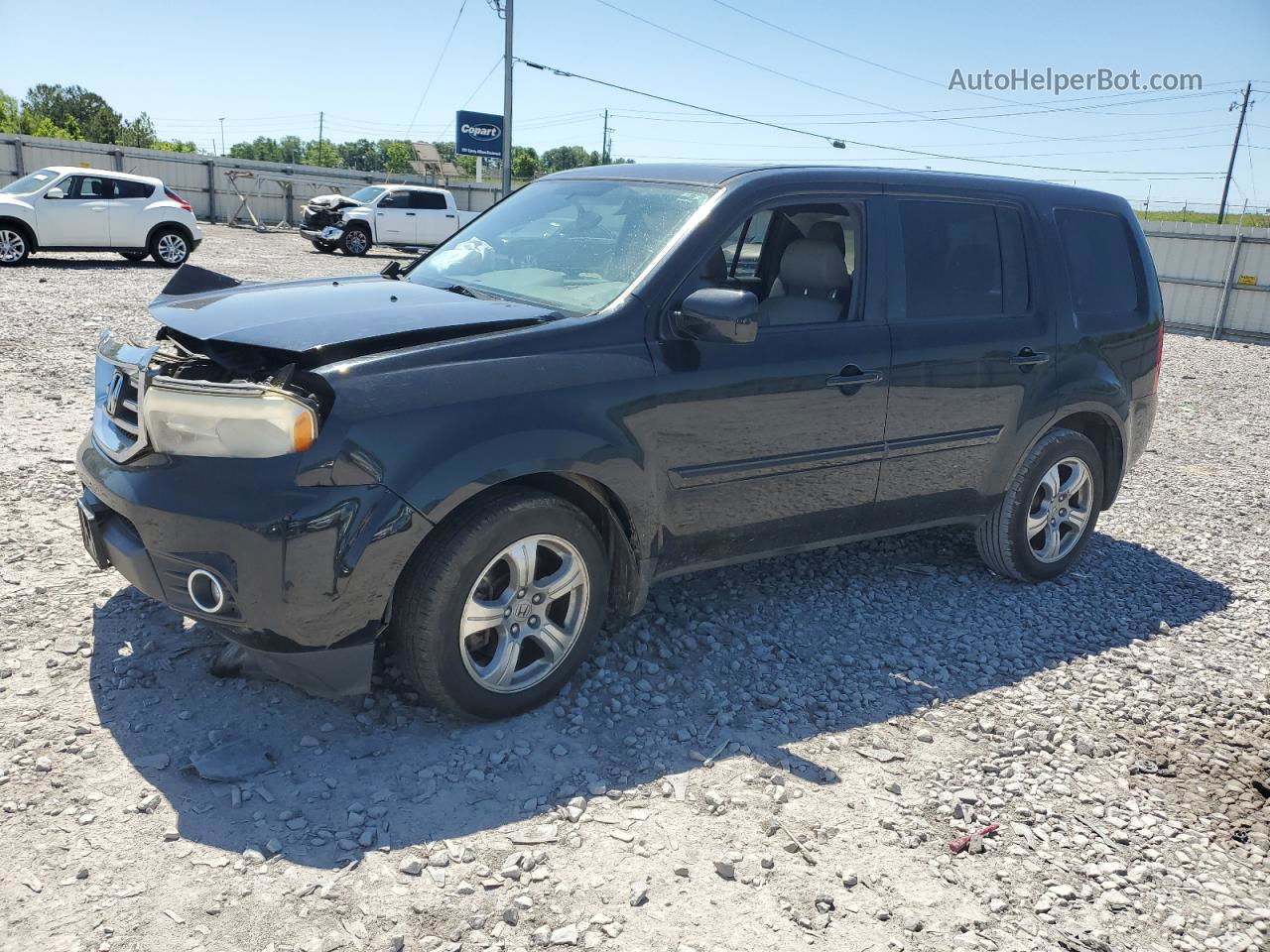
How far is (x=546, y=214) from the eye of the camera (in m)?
4.50

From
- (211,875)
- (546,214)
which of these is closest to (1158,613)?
(546,214)

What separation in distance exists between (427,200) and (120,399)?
2442 cm

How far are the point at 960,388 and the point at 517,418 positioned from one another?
2264 mm

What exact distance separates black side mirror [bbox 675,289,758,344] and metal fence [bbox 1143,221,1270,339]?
19.7m

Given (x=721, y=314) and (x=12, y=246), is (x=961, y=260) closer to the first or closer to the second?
(x=721, y=314)

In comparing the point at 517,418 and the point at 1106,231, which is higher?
the point at 1106,231

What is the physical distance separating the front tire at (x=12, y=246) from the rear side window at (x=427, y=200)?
10.6m

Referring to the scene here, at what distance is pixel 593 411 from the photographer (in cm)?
348

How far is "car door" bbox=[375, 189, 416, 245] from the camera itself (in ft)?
85.0

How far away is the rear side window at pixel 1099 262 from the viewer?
513 centimetres

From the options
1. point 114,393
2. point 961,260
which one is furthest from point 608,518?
point 961,260

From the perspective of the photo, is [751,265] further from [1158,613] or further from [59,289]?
[59,289]

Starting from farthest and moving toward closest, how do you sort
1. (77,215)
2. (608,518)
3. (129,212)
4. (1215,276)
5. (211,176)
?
1. (211,176)
2. (1215,276)
3. (129,212)
4. (77,215)
5. (608,518)

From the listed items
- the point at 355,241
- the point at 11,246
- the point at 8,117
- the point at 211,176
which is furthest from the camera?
the point at 8,117
